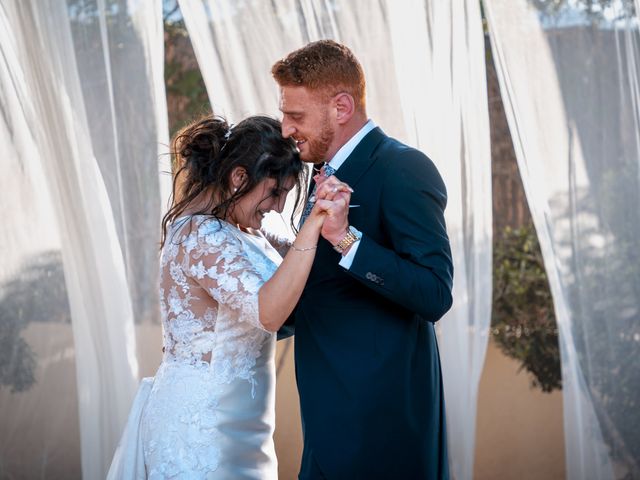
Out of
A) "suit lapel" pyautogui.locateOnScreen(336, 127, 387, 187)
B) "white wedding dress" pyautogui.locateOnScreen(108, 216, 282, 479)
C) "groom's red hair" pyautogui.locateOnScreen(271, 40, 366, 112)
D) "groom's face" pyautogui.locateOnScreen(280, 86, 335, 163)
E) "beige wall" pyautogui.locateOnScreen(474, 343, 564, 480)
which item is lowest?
"beige wall" pyautogui.locateOnScreen(474, 343, 564, 480)

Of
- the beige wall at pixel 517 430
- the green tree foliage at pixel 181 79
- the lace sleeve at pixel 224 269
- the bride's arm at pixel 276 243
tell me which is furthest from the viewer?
the green tree foliage at pixel 181 79

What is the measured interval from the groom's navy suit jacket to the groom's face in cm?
8

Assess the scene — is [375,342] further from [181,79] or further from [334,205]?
[181,79]

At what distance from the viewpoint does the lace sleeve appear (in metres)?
2.16

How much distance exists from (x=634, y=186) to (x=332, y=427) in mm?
1624

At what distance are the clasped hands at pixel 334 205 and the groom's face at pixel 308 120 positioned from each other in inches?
9.9

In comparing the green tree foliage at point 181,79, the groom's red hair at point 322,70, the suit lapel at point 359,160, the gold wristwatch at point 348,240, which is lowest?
the gold wristwatch at point 348,240

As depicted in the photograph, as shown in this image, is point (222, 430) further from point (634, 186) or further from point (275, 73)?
point (634, 186)

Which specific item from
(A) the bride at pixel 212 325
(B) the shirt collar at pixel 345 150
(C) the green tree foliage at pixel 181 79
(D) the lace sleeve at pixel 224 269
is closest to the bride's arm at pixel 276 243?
(A) the bride at pixel 212 325

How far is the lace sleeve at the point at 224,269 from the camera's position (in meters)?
2.16

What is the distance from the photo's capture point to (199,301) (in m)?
2.32

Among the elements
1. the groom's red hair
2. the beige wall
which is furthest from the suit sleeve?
the beige wall

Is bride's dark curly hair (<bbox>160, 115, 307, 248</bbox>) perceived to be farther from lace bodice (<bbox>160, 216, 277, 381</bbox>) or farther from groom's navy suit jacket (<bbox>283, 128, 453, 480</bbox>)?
groom's navy suit jacket (<bbox>283, 128, 453, 480</bbox>)

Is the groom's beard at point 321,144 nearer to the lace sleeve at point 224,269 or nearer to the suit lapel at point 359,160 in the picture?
the suit lapel at point 359,160
